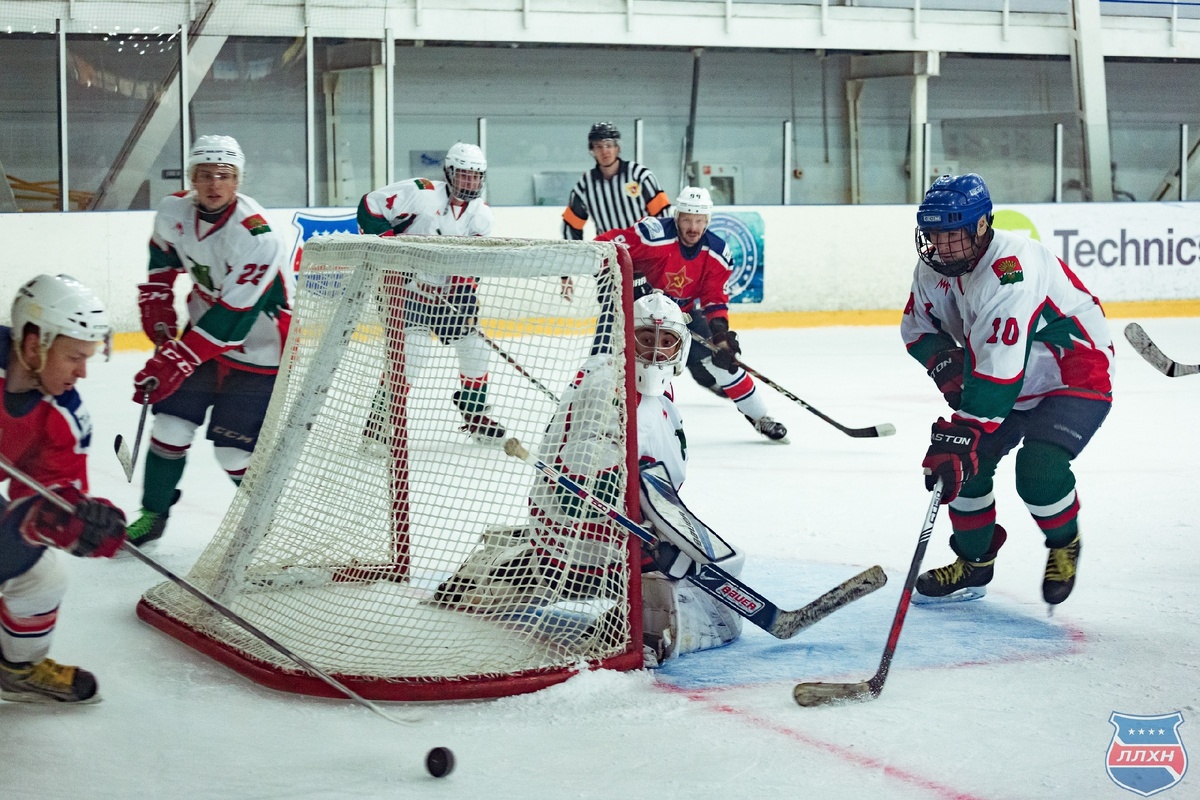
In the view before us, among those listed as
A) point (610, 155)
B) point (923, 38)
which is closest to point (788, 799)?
point (610, 155)

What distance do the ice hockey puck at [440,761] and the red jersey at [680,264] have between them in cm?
337

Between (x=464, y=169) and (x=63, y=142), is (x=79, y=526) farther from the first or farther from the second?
(x=63, y=142)

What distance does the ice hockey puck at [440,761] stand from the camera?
2.02 metres

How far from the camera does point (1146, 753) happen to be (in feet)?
7.05

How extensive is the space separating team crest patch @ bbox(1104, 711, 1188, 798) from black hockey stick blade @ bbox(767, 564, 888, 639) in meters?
0.53

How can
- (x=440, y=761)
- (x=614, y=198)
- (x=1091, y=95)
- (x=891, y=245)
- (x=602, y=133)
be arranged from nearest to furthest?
(x=440, y=761)
(x=602, y=133)
(x=614, y=198)
(x=891, y=245)
(x=1091, y=95)

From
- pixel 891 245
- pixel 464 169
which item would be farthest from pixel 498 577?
pixel 891 245

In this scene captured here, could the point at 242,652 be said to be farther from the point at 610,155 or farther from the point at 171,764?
the point at 610,155

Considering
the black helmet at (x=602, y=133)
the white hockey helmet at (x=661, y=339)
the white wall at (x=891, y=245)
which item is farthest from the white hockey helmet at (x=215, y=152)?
the white wall at (x=891, y=245)

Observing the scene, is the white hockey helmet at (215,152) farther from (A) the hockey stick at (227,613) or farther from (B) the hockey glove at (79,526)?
(B) the hockey glove at (79,526)

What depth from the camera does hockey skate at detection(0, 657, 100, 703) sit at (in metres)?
2.35

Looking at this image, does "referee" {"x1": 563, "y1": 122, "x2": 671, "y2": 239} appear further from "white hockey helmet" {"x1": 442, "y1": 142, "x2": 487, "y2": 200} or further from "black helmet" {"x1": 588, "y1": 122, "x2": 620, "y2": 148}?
"white hockey helmet" {"x1": 442, "y1": 142, "x2": 487, "y2": 200}

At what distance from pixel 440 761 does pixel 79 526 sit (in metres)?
0.65

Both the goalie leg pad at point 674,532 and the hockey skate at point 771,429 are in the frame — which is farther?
the hockey skate at point 771,429
